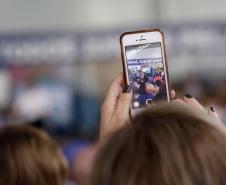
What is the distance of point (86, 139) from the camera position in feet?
20.5

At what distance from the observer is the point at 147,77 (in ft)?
5.53

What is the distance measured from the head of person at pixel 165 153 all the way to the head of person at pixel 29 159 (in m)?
1.17

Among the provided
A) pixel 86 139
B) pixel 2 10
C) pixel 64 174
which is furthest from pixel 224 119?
pixel 2 10

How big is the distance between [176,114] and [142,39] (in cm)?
46

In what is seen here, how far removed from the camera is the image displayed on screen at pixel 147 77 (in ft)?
5.50

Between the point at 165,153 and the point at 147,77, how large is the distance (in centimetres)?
45

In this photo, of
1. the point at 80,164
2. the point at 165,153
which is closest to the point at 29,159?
the point at 165,153

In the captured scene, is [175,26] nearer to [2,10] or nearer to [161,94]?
[2,10]

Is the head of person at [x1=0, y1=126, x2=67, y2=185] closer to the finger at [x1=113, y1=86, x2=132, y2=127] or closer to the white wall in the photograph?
the finger at [x1=113, y1=86, x2=132, y2=127]

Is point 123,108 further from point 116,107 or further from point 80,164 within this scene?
point 80,164

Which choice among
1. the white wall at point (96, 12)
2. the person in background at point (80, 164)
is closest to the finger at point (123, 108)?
the person in background at point (80, 164)

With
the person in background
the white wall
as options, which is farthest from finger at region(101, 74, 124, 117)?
the white wall

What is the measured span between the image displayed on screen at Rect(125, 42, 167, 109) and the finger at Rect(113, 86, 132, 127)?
0.14 feet

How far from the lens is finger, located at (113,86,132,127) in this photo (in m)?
1.60
